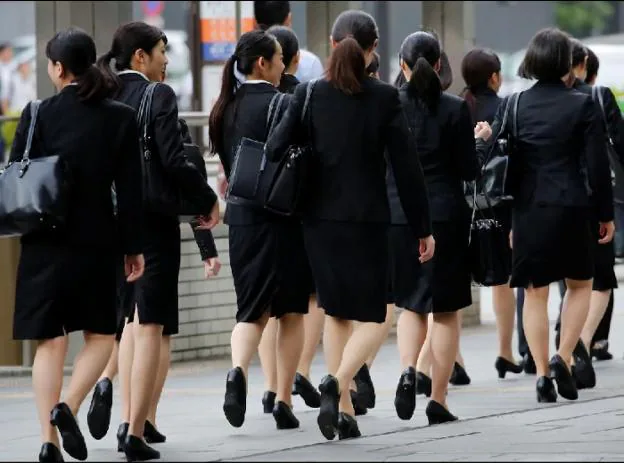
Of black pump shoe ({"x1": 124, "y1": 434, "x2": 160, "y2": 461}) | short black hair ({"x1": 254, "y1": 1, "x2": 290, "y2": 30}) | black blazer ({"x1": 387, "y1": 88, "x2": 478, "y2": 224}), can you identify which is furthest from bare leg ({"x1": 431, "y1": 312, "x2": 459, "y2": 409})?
short black hair ({"x1": 254, "y1": 1, "x2": 290, "y2": 30})

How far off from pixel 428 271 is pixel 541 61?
1.46m

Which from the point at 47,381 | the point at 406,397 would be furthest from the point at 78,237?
the point at 406,397

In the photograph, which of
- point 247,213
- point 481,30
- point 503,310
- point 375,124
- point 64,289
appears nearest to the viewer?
point 64,289

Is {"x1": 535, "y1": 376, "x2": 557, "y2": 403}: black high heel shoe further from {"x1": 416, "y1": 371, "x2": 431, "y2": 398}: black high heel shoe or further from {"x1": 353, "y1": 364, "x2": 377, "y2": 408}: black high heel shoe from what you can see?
{"x1": 353, "y1": 364, "x2": 377, "y2": 408}: black high heel shoe

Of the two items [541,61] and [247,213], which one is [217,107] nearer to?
[247,213]

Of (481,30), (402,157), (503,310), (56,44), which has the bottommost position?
(481,30)

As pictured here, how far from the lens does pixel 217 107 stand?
10.4 metres

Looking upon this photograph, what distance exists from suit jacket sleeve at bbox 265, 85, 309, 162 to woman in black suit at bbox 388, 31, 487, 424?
1.10m

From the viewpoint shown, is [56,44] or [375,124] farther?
[375,124]

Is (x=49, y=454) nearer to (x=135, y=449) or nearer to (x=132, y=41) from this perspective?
(x=135, y=449)

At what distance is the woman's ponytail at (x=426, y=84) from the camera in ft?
34.6

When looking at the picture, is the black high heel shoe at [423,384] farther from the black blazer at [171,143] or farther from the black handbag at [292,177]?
the black blazer at [171,143]

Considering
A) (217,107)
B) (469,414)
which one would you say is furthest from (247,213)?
(469,414)

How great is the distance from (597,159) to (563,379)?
1198 millimetres
